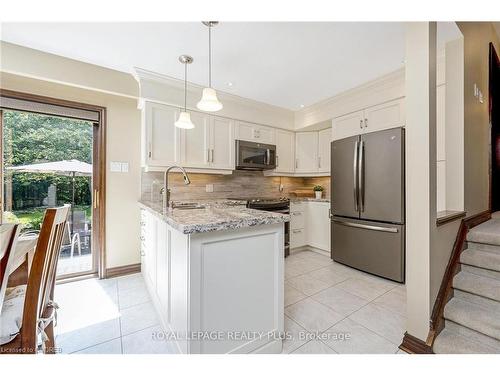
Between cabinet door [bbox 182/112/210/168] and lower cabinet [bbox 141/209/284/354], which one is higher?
cabinet door [bbox 182/112/210/168]

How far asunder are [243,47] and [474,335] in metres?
2.89

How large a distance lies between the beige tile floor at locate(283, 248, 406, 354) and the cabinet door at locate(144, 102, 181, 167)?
2.15m

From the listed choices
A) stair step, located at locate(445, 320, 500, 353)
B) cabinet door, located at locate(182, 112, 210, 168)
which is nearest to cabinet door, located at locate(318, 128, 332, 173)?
cabinet door, located at locate(182, 112, 210, 168)

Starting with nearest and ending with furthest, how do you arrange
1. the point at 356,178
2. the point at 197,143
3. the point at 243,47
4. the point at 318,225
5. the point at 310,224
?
the point at 243,47 < the point at 356,178 < the point at 197,143 < the point at 318,225 < the point at 310,224

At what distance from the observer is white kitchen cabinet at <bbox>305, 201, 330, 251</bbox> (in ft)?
11.6

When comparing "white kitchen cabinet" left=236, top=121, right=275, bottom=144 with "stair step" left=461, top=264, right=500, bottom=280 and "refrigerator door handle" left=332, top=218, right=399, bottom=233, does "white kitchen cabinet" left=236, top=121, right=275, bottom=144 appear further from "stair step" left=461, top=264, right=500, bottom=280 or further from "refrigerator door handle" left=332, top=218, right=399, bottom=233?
"stair step" left=461, top=264, right=500, bottom=280

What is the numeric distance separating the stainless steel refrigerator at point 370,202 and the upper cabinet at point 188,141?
5.29 ft

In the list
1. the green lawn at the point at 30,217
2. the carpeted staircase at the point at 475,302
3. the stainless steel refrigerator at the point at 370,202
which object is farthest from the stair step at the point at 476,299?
the green lawn at the point at 30,217

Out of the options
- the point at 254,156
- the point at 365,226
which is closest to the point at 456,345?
the point at 365,226

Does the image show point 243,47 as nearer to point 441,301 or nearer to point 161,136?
point 161,136

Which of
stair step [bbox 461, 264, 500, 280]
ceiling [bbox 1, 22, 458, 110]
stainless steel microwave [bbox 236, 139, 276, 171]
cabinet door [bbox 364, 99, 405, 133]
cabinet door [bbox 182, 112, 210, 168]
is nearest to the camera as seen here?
stair step [bbox 461, 264, 500, 280]

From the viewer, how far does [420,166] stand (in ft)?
4.86

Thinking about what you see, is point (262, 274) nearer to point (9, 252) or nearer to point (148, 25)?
point (9, 252)
